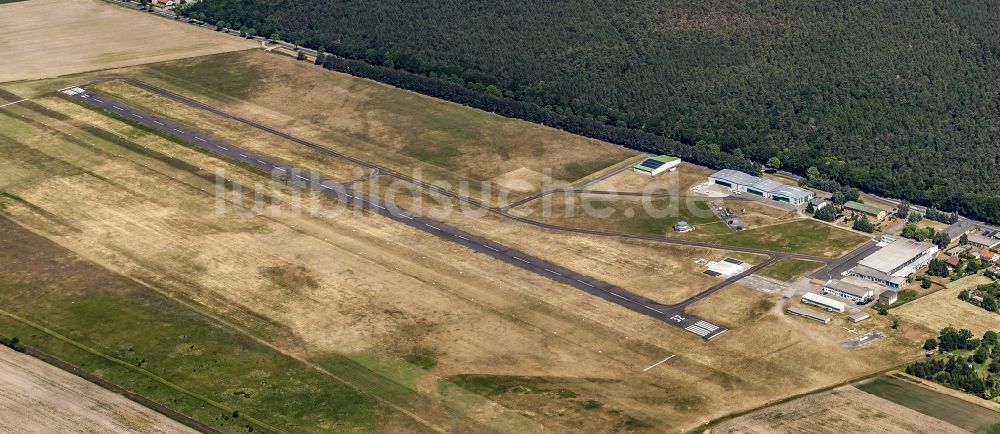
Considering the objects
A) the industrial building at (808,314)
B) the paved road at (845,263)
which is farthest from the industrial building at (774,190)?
the industrial building at (808,314)

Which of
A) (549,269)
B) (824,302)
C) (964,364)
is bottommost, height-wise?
(549,269)

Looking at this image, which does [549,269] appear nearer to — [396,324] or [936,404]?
[396,324]

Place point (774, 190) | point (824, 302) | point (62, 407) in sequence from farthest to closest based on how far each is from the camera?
1. point (774, 190)
2. point (824, 302)
3. point (62, 407)

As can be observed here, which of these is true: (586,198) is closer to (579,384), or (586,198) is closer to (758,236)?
(758,236)

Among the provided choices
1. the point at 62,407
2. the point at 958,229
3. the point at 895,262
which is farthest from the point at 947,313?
the point at 62,407

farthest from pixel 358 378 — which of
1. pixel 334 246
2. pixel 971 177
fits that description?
pixel 971 177

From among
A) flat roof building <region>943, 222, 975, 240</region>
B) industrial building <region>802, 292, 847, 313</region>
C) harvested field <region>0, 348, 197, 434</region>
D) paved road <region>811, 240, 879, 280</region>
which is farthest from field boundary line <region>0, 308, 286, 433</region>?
flat roof building <region>943, 222, 975, 240</region>
